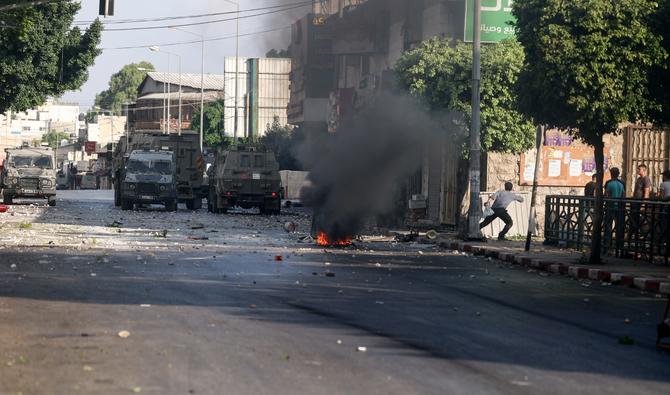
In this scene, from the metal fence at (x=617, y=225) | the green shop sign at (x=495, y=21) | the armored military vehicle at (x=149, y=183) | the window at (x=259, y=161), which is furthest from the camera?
the window at (x=259, y=161)

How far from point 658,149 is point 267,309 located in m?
21.2

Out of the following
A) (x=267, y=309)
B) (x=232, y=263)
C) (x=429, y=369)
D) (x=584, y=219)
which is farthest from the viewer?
(x=584, y=219)

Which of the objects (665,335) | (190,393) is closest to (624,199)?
(665,335)

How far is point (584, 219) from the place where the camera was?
2445cm

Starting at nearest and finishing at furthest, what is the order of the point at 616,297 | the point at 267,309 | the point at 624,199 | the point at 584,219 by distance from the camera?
the point at 267,309
the point at 616,297
the point at 624,199
the point at 584,219

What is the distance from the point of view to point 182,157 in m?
50.9

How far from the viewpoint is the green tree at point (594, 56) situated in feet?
65.7

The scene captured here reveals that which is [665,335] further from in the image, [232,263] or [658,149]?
[658,149]

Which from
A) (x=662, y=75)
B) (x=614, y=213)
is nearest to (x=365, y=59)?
(x=614, y=213)

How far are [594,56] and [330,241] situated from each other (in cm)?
847

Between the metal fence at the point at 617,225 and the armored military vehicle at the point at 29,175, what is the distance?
28.8 meters

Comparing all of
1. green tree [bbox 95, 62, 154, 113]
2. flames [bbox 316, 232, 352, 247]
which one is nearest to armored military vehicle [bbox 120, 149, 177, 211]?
flames [bbox 316, 232, 352, 247]

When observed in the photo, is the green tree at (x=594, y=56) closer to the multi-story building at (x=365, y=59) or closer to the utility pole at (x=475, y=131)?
the utility pole at (x=475, y=131)

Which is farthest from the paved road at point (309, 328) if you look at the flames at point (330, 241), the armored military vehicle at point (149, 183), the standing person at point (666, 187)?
the armored military vehicle at point (149, 183)
